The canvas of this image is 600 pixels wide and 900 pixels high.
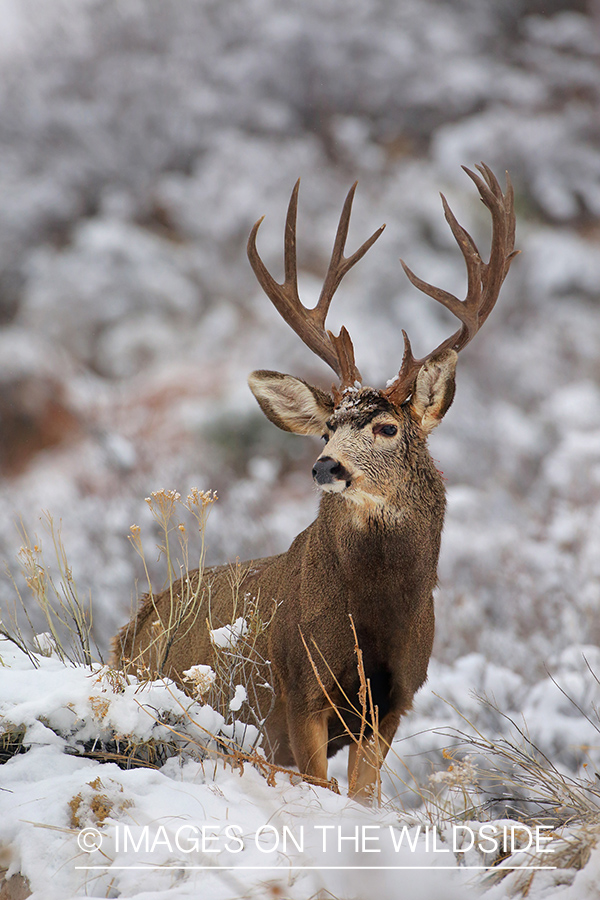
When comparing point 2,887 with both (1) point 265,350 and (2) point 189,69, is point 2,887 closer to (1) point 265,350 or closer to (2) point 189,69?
(1) point 265,350

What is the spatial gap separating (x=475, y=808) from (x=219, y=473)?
38.6ft

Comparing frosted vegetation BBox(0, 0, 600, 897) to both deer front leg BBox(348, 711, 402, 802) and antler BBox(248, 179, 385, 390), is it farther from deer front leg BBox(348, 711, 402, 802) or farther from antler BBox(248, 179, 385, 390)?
antler BBox(248, 179, 385, 390)

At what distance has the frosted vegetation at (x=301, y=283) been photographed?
1234cm

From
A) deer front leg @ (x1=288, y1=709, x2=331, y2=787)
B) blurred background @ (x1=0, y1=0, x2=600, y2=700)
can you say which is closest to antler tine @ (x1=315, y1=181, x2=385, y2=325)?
deer front leg @ (x1=288, y1=709, x2=331, y2=787)

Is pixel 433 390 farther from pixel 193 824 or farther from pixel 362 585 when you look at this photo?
pixel 193 824

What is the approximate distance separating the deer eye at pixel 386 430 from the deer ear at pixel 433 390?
22 cm

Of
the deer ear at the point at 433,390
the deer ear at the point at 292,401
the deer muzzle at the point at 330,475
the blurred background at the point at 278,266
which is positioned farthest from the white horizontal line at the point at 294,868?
the blurred background at the point at 278,266

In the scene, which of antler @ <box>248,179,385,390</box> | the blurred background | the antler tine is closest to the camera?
antler @ <box>248,179,385,390</box>

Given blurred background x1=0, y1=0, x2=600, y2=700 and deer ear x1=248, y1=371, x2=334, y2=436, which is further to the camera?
blurred background x1=0, y1=0, x2=600, y2=700

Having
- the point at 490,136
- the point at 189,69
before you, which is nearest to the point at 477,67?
the point at 490,136

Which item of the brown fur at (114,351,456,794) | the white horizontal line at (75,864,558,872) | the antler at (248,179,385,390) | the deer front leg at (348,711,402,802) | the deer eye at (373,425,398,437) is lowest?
the deer front leg at (348,711,402,802)

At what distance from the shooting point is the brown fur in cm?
391

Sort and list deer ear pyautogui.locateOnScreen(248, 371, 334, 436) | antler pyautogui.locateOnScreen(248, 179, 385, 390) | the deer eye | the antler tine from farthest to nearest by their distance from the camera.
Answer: the antler tine, antler pyautogui.locateOnScreen(248, 179, 385, 390), deer ear pyautogui.locateOnScreen(248, 371, 334, 436), the deer eye

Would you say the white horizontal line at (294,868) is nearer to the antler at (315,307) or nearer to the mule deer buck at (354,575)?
the mule deer buck at (354,575)
